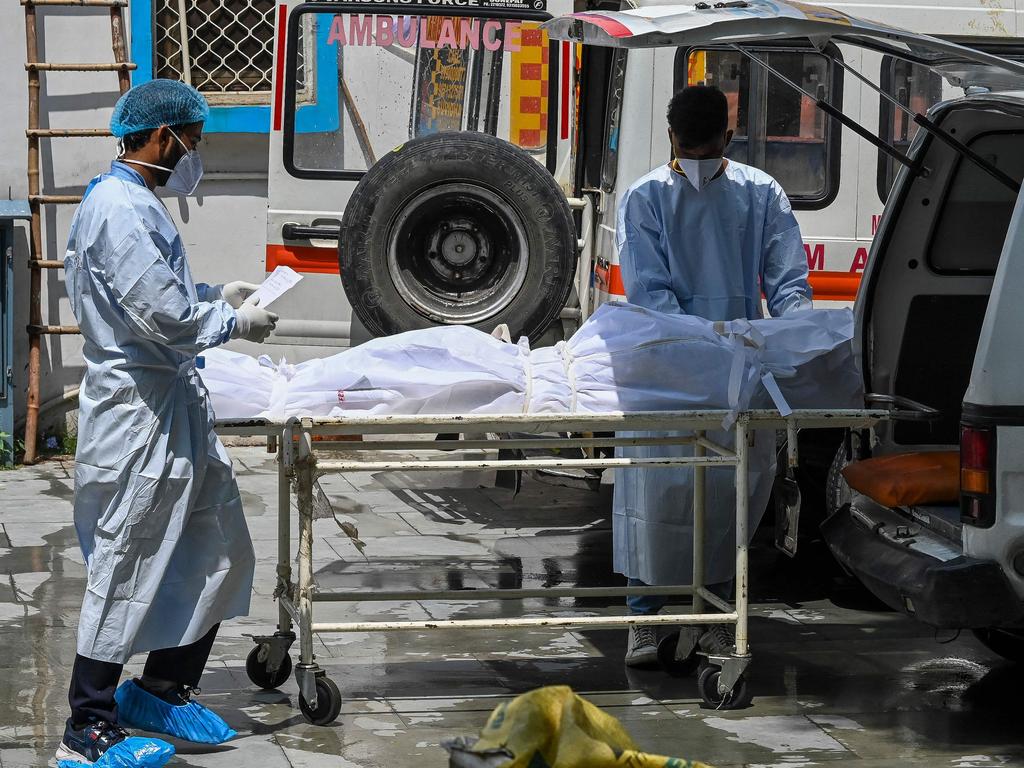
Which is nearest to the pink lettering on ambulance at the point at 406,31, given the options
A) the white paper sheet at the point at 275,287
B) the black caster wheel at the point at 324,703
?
the white paper sheet at the point at 275,287

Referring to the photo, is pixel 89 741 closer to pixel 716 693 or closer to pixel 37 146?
pixel 716 693

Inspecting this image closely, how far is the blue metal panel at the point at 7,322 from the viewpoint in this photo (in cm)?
852

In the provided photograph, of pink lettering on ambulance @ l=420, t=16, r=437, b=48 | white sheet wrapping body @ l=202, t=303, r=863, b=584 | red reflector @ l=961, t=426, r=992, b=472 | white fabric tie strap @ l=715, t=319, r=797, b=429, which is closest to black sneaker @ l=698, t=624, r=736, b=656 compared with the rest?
white sheet wrapping body @ l=202, t=303, r=863, b=584

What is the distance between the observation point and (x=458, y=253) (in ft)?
21.6

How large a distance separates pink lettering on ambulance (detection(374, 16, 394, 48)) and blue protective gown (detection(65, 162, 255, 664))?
3.12 m

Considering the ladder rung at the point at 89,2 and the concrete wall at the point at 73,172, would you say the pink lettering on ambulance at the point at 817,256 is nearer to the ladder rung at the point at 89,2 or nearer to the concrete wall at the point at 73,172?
the concrete wall at the point at 73,172

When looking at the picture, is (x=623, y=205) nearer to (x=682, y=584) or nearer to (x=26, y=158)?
(x=682, y=584)

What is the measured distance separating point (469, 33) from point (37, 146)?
3.22 metres

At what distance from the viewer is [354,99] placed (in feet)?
22.6

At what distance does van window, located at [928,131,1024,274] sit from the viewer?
484 centimetres

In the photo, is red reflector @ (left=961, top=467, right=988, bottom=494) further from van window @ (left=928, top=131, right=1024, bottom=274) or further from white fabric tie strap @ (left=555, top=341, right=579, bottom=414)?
van window @ (left=928, top=131, right=1024, bottom=274)

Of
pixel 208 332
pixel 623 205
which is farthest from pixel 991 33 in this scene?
pixel 208 332

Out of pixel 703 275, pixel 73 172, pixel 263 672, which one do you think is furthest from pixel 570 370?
pixel 73 172

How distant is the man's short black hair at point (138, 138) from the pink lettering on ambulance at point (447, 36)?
3.04 meters
